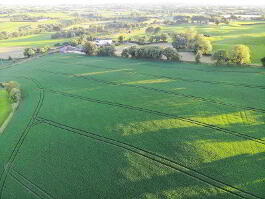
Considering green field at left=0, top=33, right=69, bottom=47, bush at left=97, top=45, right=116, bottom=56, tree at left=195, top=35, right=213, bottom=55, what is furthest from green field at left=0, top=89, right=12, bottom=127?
green field at left=0, top=33, right=69, bottom=47

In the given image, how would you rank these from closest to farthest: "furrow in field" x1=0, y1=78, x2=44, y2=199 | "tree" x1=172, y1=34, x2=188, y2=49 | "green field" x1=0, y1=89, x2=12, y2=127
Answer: "furrow in field" x1=0, y1=78, x2=44, y2=199 → "green field" x1=0, y1=89, x2=12, y2=127 → "tree" x1=172, y1=34, x2=188, y2=49

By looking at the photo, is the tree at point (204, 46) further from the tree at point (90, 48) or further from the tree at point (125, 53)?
the tree at point (90, 48)

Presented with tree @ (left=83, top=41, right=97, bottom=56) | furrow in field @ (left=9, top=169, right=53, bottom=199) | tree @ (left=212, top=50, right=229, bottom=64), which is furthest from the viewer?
tree @ (left=83, top=41, right=97, bottom=56)

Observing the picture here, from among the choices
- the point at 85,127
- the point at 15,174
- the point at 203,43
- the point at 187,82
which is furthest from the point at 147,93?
the point at 203,43

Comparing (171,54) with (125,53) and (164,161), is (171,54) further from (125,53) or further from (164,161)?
(164,161)

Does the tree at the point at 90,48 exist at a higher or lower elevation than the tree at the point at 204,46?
lower

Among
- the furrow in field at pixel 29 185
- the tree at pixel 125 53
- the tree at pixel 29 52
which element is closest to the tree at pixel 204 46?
the tree at pixel 125 53

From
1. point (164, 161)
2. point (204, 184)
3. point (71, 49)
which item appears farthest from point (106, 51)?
point (204, 184)

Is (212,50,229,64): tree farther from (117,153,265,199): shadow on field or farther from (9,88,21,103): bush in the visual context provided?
(9,88,21,103): bush
